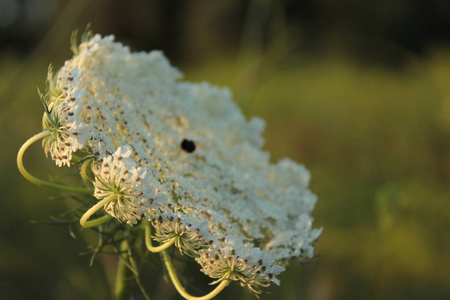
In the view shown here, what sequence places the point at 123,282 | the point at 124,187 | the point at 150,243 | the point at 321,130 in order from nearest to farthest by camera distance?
the point at 124,187, the point at 150,243, the point at 123,282, the point at 321,130

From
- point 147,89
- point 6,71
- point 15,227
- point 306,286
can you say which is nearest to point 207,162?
point 147,89

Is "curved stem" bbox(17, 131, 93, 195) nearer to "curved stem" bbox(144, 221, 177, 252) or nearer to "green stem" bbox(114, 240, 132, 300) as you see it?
"curved stem" bbox(144, 221, 177, 252)

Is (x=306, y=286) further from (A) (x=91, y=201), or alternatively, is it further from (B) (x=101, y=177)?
(B) (x=101, y=177)

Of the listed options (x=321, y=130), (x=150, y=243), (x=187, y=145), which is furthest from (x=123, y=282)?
(x=321, y=130)

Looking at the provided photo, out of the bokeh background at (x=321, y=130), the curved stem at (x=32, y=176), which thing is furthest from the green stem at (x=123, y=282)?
the curved stem at (x=32, y=176)

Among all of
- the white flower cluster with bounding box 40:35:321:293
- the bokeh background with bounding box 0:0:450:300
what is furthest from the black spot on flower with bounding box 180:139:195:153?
the bokeh background with bounding box 0:0:450:300

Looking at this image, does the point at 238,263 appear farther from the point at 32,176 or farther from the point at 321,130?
the point at 321,130

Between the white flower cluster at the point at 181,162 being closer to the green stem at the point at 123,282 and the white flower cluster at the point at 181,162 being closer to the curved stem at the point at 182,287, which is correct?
the curved stem at the point at 182,287
